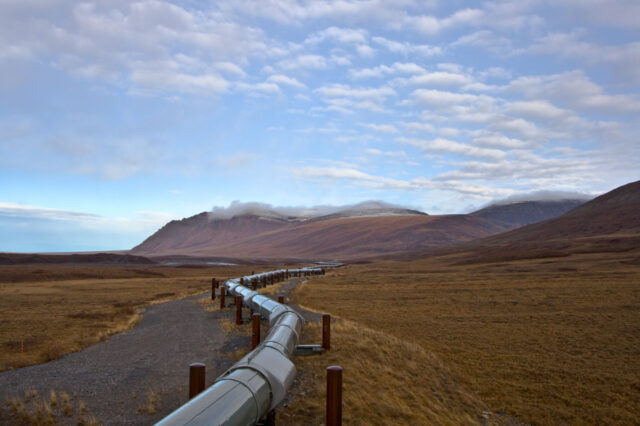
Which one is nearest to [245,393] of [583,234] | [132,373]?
[132,373]

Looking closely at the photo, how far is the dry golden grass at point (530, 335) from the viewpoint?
11.5m

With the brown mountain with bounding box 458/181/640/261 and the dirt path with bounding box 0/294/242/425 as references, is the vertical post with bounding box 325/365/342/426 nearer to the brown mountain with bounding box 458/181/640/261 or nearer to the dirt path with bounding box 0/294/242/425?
the dirt path with bounding box 0/294/242/425

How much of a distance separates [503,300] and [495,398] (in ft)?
57.0

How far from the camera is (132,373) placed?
10258 mm

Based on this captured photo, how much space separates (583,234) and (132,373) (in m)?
106

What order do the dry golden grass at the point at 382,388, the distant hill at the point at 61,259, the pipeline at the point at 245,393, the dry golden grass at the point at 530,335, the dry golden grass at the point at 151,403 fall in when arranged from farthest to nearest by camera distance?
the distant hill at the point at 61,259 → the dry golden grass at the point at 530,335 → the dry golden grass at the point at 382,388 → the dry golden grass at the point at 151,403 → the pipeline at the point at 245,393

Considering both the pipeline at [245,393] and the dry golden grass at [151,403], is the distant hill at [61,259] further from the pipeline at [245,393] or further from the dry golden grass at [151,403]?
the pipeline at [245,393]

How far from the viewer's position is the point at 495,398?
11.6 m

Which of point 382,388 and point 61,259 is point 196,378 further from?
point 61,259

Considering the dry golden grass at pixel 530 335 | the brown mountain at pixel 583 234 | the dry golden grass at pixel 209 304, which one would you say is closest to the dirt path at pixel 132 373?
the dry golden grass at pixel 530 335

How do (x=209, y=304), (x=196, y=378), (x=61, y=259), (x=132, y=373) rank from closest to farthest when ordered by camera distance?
1. (x=196, y=378)
2. (x=132, y=373)
3. (x=209, y=304)
4. (x=61, y=259)

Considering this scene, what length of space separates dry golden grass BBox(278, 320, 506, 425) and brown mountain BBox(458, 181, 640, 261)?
191 feet

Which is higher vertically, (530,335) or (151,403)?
(151,403)

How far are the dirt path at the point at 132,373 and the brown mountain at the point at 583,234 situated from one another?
2381 inches
